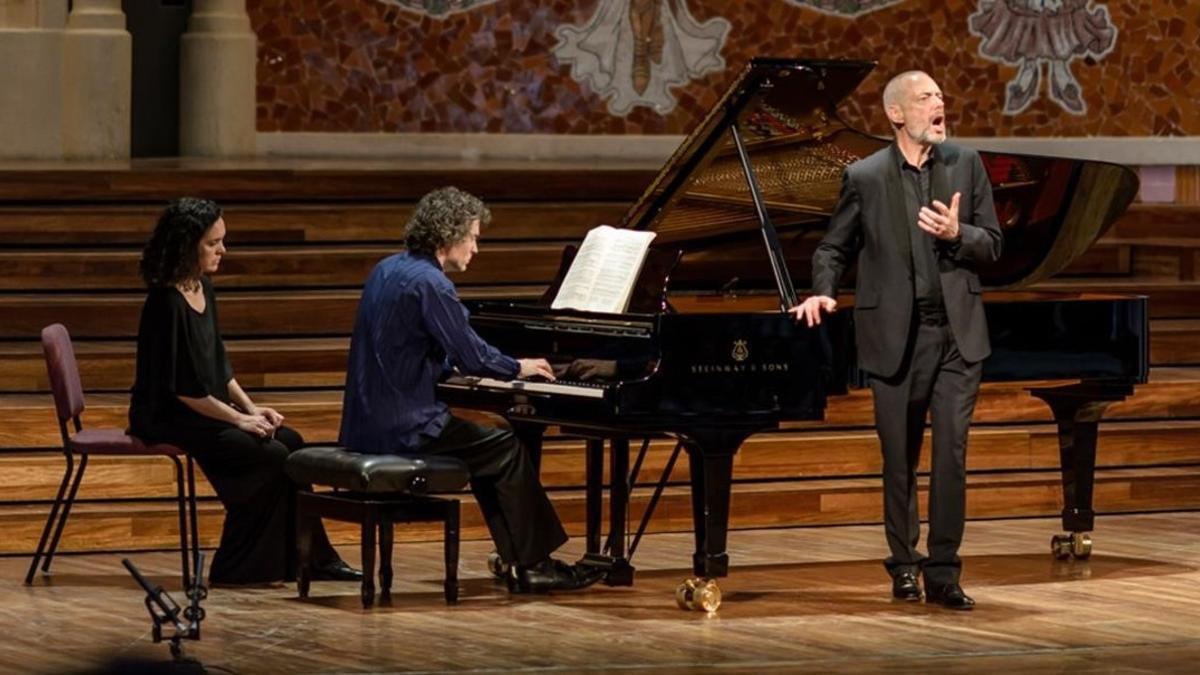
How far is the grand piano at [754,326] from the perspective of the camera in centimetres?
600

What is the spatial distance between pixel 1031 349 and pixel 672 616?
126cm

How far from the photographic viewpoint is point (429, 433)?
6109 mm

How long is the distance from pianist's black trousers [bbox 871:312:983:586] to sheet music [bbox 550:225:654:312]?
26.7 inches

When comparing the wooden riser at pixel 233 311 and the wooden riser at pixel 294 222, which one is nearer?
the wooden riser at pixel 233 311

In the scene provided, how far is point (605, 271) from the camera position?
625 cm

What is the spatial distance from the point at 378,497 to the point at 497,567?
57 centimetres

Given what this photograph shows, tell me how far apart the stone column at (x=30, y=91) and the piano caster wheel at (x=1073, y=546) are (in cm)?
503

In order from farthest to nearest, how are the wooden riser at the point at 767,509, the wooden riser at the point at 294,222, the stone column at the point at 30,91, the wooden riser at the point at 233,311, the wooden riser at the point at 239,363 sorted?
the stone column at the point at 30,91
the wooden riser at the point at 294,222
the wooden riser at the point at 233,311
the wooden riser at the point at 239,363
the wooden riser at the point at 767,509

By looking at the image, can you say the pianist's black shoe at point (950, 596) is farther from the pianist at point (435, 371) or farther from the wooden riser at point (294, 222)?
the wooden riser at point (294, 222)

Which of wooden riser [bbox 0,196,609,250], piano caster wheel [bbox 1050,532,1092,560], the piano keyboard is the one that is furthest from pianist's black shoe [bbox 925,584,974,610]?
wooden riser [bbox 0,196,609,250]

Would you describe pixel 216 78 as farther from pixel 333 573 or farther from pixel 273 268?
pixel 333 573

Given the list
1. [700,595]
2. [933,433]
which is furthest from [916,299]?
[700,595]

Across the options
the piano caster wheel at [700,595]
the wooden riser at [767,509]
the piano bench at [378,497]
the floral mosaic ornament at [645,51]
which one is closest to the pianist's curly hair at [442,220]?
the piano bench at [378,497]

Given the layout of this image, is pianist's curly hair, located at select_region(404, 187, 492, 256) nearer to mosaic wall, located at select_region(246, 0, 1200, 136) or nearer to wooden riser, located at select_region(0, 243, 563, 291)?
wooden riser, located at select_region(0, 243, 563, 291)
